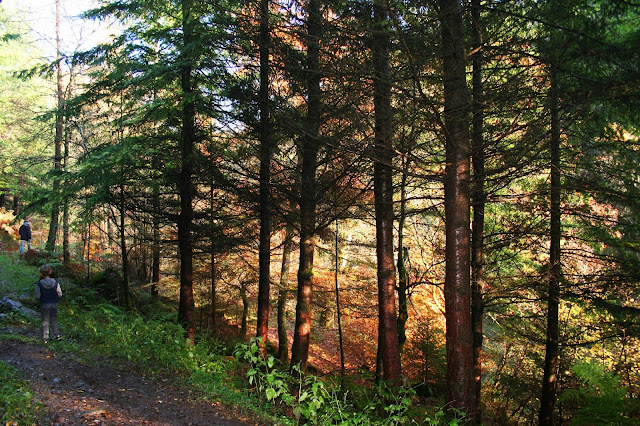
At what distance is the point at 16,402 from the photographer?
16.1ft

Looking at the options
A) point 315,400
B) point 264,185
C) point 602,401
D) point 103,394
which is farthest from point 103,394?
point 602,401

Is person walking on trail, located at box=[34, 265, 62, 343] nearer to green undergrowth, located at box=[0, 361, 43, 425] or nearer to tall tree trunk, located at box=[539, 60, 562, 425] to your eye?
green undergrowth, located at box=[0, 361, 43, 425]

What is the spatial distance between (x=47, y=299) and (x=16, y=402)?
4.10 m

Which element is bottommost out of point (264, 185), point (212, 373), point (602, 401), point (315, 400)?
point (602, 401)

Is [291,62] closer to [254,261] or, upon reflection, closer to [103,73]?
[103,73]

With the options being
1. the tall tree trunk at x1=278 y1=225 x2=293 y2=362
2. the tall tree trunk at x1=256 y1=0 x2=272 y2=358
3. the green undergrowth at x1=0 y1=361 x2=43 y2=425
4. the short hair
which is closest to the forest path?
the green undergrowth at x1=0 y1=361 x2=43 y2=425

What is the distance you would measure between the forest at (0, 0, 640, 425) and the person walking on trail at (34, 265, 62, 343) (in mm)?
1937

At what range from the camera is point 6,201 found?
31859 millimetres

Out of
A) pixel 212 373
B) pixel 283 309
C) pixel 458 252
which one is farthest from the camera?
pixel 283 309

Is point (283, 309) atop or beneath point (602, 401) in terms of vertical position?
atop

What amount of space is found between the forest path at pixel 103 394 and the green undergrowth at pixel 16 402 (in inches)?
4.9

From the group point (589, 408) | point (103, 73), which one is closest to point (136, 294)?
point (103, 73)

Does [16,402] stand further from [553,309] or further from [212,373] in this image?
[553,309]

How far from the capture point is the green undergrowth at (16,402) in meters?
4.50
